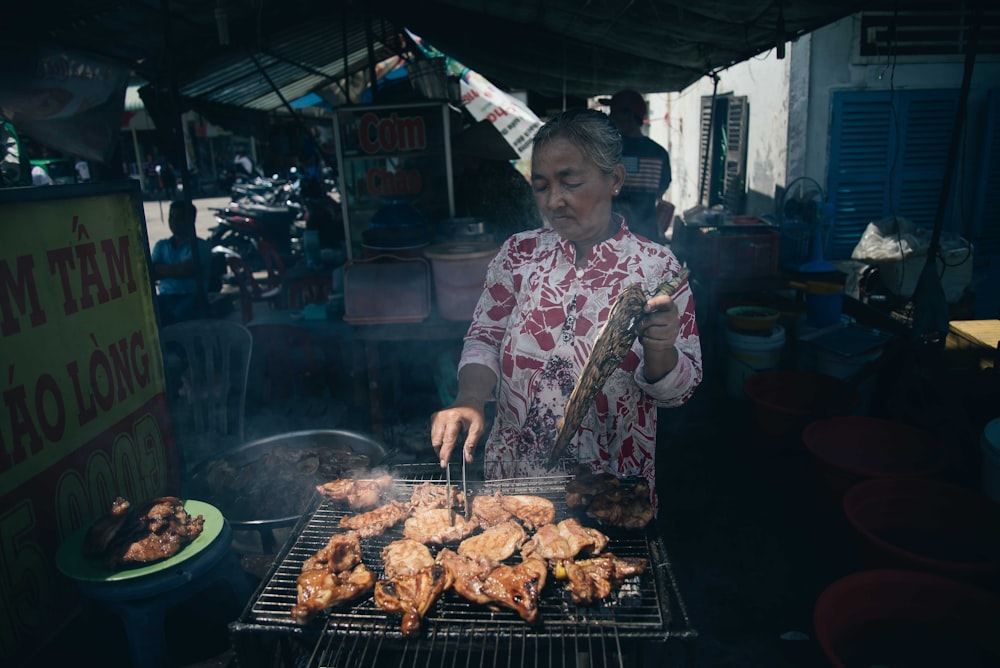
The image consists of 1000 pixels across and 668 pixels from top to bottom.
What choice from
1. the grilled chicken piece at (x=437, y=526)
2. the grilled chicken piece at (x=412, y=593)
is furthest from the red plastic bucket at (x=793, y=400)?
the grilled chicken piece at (x=412, y=593)

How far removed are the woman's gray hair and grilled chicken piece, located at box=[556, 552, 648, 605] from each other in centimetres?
151

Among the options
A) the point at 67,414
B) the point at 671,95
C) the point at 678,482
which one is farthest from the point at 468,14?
the point at 671,95

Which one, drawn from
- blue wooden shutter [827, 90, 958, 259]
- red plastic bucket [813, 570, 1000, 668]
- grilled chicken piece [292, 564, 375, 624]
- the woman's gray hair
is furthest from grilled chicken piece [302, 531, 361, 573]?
blue wooden shutter [827, 90, 958, 259]

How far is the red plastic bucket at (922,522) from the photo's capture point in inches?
132

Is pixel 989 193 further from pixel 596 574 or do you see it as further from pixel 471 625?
pixel 471 625

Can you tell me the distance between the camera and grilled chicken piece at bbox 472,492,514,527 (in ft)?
8.08

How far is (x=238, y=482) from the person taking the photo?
3529mm

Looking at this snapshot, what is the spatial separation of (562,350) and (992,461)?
283cm

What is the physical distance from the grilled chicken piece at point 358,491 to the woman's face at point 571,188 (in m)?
1.37

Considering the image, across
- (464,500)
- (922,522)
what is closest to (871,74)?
(922,522)

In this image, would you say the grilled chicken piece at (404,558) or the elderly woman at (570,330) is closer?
the grilled chicken piece at (404,558)

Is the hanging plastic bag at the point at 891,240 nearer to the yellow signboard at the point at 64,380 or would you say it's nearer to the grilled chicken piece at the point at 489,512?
the grilled chicken piece at the point at 489,512

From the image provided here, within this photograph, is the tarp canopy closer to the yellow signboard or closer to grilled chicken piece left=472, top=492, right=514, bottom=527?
the yellow signboard

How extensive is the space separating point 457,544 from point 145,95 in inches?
288
